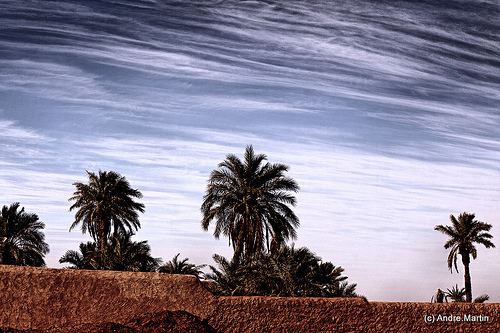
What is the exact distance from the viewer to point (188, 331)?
11219 mm

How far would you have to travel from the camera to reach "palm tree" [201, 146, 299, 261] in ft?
104

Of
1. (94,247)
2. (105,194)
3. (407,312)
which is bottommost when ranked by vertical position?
(407,312)

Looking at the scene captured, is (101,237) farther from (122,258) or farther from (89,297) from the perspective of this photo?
(89,297)

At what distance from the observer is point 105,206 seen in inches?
1420

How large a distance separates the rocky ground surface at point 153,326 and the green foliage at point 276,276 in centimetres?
1540

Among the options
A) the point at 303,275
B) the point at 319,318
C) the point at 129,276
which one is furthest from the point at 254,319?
the point at 303,275

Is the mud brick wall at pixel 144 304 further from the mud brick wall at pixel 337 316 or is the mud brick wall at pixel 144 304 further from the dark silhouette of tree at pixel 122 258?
the dark silhouette of tree at pixel 122 258

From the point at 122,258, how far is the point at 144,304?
2124 centimetres

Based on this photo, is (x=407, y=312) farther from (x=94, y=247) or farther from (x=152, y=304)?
(x=94, y=247)

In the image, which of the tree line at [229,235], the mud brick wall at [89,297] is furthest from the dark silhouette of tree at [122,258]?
the mud brick wall at [89,297]

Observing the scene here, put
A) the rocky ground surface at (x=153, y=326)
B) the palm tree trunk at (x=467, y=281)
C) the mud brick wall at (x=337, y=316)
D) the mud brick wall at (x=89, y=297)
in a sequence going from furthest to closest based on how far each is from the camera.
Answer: the palm tree trunk at (x=467, y=281) → the mud brick wall at (x=337, y=316) → the mud brick wall at (x=89, y=297) → the rocky ground surface at (x=153, y=326)

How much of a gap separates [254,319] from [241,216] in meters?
19.7

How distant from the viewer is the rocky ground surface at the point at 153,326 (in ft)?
35.6

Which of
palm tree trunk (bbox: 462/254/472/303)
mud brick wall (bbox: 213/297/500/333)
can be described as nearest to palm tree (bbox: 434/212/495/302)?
palm tree trunk (bbox: 462/254/472/303)
